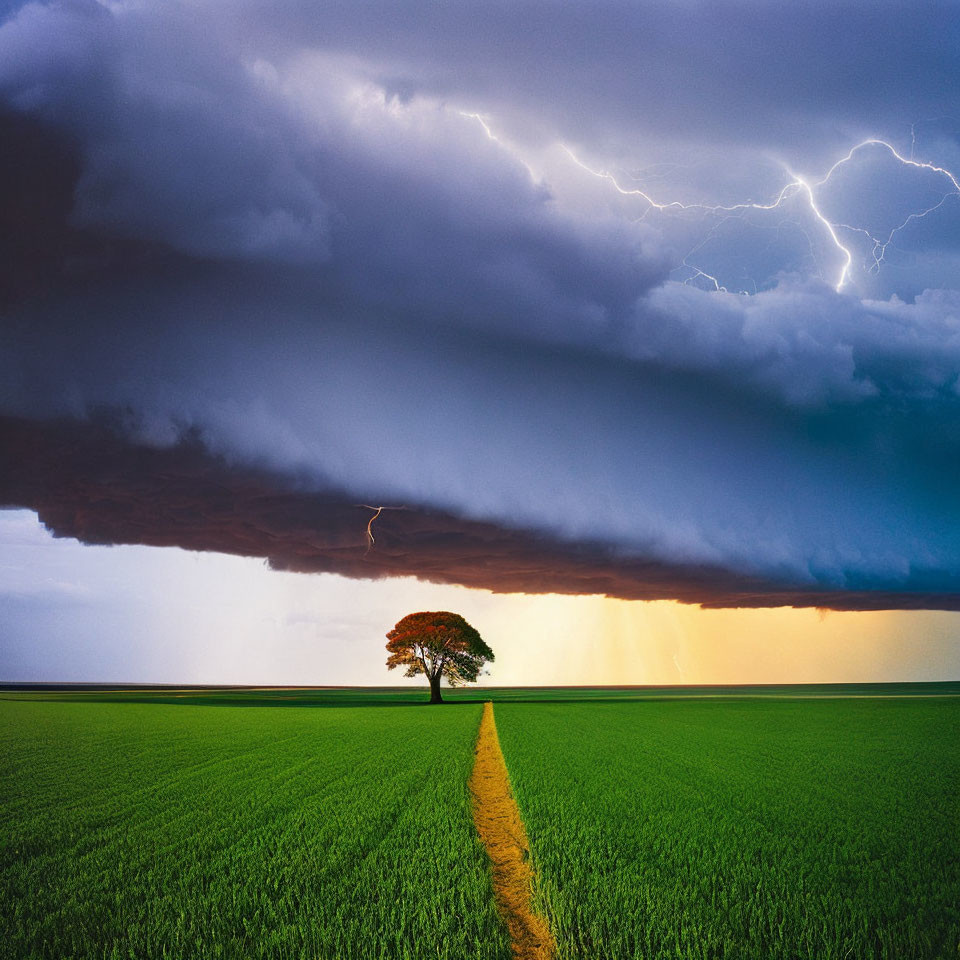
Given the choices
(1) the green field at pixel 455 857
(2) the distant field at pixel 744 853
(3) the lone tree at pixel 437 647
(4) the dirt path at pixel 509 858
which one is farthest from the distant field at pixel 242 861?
(3) the lone tree at pixel 437 647

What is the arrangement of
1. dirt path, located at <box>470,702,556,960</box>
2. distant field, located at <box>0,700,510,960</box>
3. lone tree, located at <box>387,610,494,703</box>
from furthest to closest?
lone tree, located at <box>387,610,494,703</box>, dirt path, located at <box>470,702,556,960</box>, distant field, located at <box>0,700,510,960</box>

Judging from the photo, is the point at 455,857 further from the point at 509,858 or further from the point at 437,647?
the point at 437,647

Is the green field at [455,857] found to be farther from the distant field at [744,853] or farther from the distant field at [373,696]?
the distant field at [373,696]

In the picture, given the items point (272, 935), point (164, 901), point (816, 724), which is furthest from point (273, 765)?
point (816, 724)

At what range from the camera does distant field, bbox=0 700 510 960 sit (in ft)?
25.7

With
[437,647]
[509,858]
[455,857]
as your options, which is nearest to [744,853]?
[509,858]

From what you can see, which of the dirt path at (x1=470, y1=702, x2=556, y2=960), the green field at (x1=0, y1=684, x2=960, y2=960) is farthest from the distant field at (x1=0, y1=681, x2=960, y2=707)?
the dirt path at (x1=470, y1=702, x2=556, y2=960)

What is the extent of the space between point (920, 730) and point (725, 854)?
37296 millimetres

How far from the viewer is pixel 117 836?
42.8ft

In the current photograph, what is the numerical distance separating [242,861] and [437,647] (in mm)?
75546

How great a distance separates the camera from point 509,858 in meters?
11.6

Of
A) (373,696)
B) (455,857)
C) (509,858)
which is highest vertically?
(455,857)

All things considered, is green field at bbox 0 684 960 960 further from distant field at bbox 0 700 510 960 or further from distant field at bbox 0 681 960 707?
distant field at bbox 0 681 960 707

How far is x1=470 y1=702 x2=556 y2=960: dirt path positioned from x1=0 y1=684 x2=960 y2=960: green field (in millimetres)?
296
